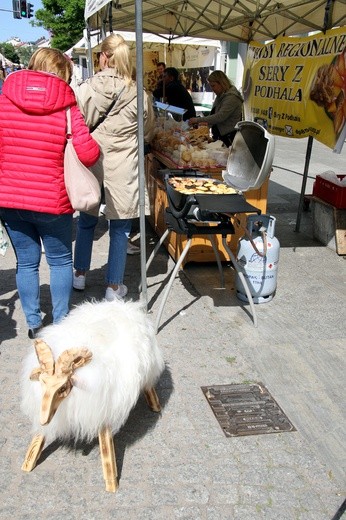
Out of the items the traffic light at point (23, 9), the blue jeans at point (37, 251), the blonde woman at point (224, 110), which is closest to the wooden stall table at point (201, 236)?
the blonde woman at point (224, 110)

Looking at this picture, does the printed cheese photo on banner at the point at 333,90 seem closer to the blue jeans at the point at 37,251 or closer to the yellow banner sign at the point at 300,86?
the yellow banner sign at the point at 300,86

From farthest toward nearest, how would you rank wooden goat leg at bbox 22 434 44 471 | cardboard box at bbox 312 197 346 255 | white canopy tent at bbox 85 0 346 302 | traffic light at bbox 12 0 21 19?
traffic light at bbox 12 0 21 19, white canopy tent at bbox 85 0 346 302, cardboard box at bbox 312 197 346 255, wooden goat leg at bbox 22 434 44 471

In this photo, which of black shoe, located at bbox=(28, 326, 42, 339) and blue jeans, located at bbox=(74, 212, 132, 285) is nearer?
black shoe, located at bbox=(28, 326, 42, 339)

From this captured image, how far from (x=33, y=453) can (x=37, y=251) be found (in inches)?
56.0

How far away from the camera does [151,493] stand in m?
2.35

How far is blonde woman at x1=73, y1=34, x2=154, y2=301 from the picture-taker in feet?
11.9

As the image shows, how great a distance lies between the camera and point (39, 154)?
3.00 meters

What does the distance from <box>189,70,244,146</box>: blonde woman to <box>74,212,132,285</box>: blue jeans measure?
296cm

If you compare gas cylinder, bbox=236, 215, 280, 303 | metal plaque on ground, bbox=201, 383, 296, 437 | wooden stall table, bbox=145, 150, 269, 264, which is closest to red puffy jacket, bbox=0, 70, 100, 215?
metal plaque on ground, bbox=201, 383, 296, 437

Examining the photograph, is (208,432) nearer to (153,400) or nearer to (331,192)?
(153,400)

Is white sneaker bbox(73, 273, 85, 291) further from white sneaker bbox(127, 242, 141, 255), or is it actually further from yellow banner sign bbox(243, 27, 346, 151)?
yellow banner sign bbox(243, 27, 346, 151)

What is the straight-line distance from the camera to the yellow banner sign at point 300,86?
4.96 m

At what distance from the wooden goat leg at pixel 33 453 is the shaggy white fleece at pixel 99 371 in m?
0.14

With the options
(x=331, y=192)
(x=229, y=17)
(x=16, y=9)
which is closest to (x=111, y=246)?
(x=331, y=192)
